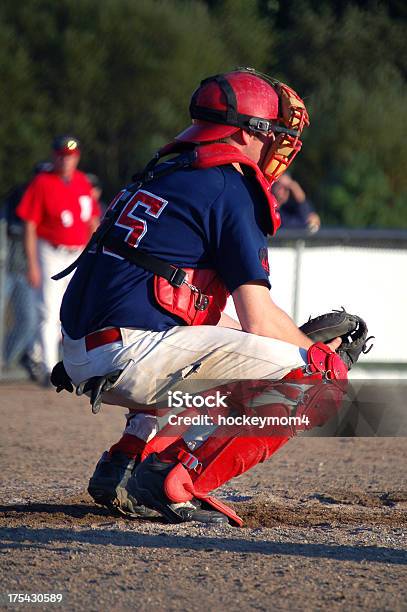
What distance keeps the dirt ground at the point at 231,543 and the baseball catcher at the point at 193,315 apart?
10.6 inches

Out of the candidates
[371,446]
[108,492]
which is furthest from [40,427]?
[108,492]

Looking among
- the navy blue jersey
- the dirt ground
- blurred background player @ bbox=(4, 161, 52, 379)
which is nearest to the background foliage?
blurred background player @ bbox=(4, 161, 52, 379)

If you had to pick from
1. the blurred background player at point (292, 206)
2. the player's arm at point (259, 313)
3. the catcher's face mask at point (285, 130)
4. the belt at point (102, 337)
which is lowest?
the blurred background player at point (292, 206)

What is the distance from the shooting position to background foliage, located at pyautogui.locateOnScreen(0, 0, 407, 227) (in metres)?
22.4

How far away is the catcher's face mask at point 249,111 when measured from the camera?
16.1ft

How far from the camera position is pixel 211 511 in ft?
16.1

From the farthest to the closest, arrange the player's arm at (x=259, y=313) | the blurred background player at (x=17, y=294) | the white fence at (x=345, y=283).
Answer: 1. the blurred background player at (x=17, y=294)
2. the white fence at (x=345, y=283)
3. the player's arm at (x=259, y=313)

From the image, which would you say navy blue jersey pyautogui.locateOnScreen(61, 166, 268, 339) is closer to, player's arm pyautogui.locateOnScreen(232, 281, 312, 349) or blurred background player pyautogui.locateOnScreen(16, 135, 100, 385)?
player's arm pyautogui.locateOnScreen(232, 281, 312, 349)

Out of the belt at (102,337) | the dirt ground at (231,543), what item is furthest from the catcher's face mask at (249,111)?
the dirt ground at (231,543)

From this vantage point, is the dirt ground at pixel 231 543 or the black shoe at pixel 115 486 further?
the black shoe at pixel 115 486

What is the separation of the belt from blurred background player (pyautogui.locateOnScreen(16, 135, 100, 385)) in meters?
5.52

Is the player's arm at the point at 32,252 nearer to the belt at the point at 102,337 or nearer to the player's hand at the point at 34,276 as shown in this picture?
the player's hand at the point at 34,276

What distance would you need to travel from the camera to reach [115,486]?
4.91m

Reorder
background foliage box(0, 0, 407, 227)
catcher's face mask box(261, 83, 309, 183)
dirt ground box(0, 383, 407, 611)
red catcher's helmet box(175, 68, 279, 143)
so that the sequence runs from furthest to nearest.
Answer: background foliage box(0, 0, 407, 227), catcher's face mask box(261, 83, 309, 183), red catcher's helmet box(175, 68, 279, 143), dirt ground box(0, 383, 407, 611)
